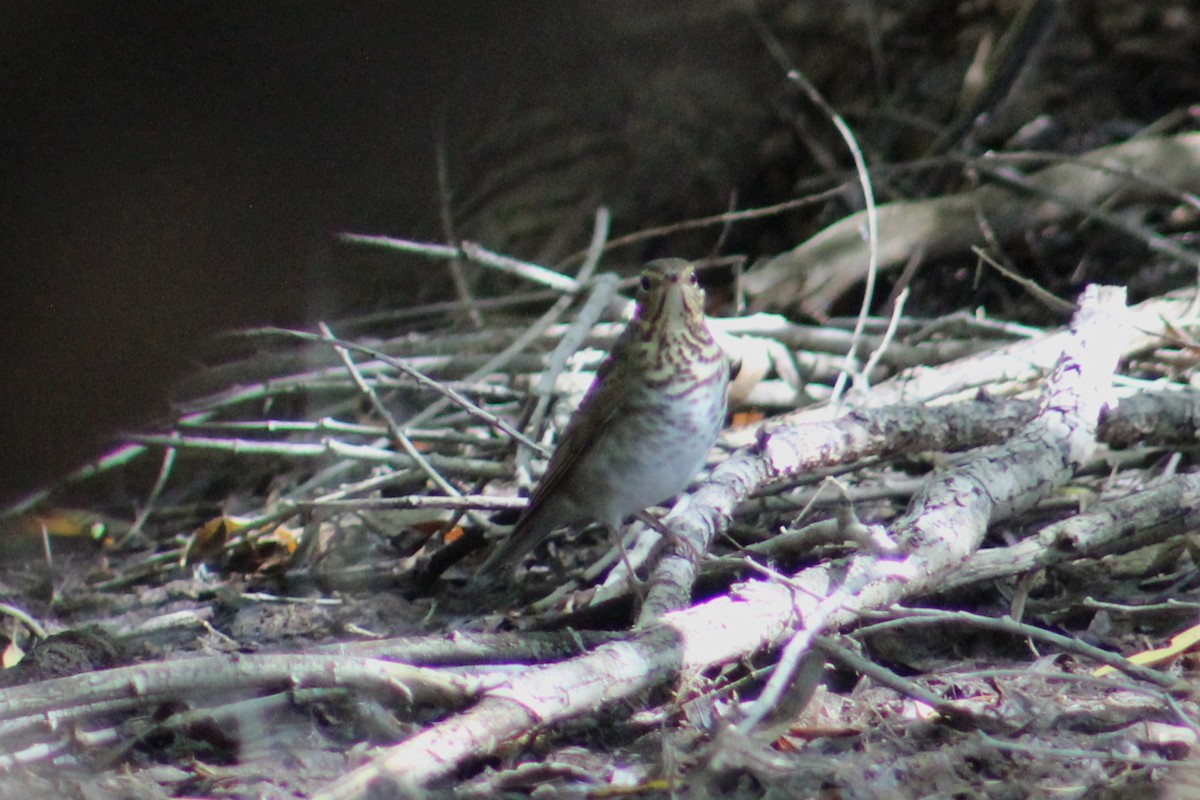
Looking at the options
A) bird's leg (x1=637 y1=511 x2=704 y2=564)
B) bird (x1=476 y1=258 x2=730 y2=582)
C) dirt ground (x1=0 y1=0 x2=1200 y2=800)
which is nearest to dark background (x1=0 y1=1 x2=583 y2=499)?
dirt ground (x1=0 y1=0 x2=1200 y2=800)

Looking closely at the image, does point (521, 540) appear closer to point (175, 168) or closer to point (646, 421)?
point (646, 421)

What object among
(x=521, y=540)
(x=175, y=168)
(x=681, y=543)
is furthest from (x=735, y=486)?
(x=175, y=168)

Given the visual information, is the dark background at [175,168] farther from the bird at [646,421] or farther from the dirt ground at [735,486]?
the bird at [646,421]

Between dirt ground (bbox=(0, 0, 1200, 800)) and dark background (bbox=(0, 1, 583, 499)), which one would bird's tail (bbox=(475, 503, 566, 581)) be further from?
dark background (bbox=(0, 1, 583, 499))

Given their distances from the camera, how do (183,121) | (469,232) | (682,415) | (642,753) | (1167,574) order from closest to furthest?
(642,753), (183,121), (1167,574), (682,415), (469,232)

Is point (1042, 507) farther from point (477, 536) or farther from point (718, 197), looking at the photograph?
point (718, 197)

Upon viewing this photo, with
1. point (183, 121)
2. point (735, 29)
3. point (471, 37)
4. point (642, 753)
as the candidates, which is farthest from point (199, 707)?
point (735, 29)

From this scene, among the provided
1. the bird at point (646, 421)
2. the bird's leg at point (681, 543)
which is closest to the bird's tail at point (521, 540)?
the bird at point (646, 421)
